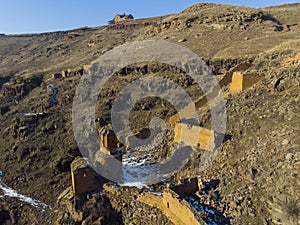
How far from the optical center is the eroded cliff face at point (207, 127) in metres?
6.99

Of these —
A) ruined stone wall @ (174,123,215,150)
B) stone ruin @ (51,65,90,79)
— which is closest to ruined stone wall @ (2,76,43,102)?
stone ruin @ (51,65,90,79)

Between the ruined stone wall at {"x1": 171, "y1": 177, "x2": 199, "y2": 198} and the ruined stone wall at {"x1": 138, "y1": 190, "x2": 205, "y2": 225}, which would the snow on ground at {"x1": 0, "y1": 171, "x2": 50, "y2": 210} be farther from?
the ruined stone wall at {"x1": 171, "y1": 177, "x2": 199, "y2": 198}

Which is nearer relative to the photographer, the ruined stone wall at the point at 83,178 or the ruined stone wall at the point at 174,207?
the ruined stone wall at the point at 174,207

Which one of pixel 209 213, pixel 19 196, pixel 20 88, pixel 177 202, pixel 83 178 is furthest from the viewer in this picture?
pixel 20 88

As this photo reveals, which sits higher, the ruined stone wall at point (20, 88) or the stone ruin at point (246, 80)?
the stone ruin at point (246, 80)

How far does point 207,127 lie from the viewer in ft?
33.8

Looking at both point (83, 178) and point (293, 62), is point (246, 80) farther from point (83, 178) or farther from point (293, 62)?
point (83, 178)

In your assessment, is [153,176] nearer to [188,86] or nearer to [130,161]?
[130,161]

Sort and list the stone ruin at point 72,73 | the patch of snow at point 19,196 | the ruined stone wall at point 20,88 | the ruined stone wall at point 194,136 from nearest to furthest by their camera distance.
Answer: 1. the ruined stone wall at point 194,136
2. the patch of snow at point 19,196
3. the stone ruin at point 72,73
4. the ruined stone wall at point 20,88

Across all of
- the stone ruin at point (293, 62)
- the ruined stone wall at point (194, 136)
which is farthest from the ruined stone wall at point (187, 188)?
the stone ruin at point (293, 62)

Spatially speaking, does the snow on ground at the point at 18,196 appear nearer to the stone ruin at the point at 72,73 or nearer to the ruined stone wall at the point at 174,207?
the ruined stone wall at the point at 174,207

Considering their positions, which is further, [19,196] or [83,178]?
[19,196]

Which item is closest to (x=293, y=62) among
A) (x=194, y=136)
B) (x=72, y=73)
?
(x=194, y=136)

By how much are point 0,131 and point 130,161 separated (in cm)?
1528
